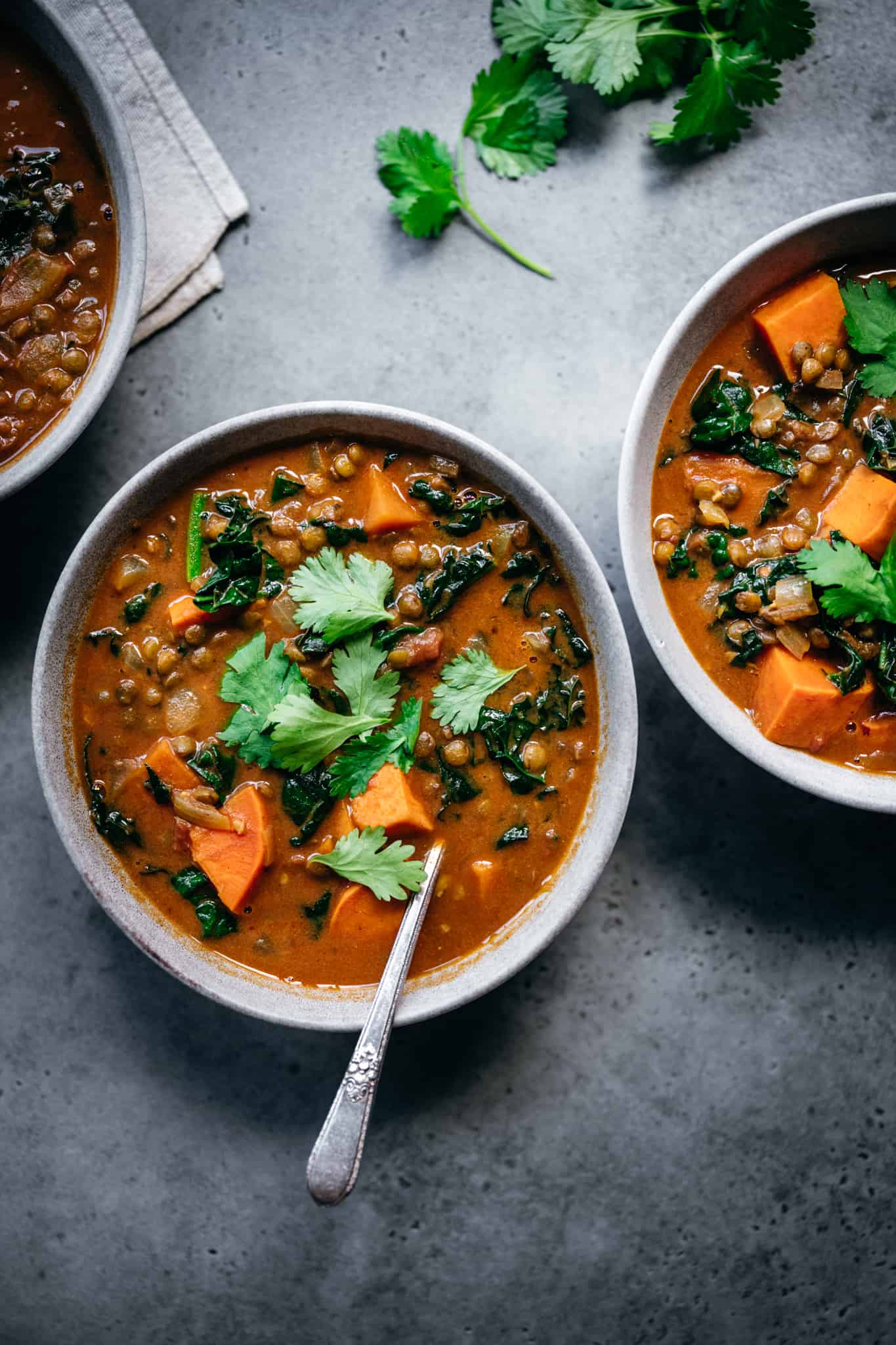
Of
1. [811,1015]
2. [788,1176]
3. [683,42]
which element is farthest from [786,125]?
[788,1176]

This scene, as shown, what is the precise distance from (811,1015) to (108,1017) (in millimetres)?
2198

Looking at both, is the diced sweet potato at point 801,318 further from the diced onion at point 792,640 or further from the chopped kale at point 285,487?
the chopped kale at point 285,487

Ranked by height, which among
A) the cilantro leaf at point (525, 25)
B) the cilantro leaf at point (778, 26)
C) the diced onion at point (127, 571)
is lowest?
the diced onion at point (127, 571)

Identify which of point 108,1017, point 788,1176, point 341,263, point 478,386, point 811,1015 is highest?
point 341,263

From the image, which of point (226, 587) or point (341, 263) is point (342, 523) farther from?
point (341, 263)

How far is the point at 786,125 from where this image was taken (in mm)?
3102

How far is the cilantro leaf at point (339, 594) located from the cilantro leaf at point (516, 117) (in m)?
1.37

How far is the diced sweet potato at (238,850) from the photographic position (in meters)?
2.67

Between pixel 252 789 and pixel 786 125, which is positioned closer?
pixel 252 789

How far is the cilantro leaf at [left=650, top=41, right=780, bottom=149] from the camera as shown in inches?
114

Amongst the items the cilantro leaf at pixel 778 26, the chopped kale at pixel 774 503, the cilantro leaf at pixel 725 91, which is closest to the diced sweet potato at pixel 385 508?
the chopped kale at pixel 774 503

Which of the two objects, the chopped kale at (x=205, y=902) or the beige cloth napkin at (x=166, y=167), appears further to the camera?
the beige cloth napkin at (x=166, y=167)

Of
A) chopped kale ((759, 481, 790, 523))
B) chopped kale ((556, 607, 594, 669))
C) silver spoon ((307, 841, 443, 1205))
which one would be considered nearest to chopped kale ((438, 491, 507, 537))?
chopped kale ((556, 607, 594, 669))

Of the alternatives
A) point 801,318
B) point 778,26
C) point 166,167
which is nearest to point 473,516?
point 801,318
